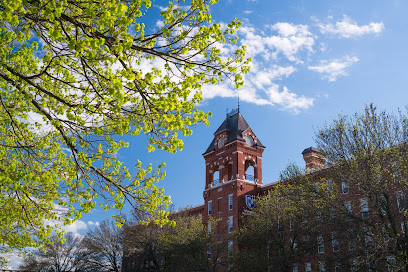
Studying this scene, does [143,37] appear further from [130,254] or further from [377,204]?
[130,254]

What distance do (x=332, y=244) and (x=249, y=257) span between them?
893 centimetres

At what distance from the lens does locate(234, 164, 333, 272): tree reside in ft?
109

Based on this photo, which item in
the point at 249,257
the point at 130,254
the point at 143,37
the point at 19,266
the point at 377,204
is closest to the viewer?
the point at 143,37

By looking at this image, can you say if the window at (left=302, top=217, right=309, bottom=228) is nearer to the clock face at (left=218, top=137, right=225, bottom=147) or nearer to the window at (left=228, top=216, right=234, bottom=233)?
the window at (left=228, top=216, right=234, bottom=233)

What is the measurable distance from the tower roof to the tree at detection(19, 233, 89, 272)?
26071 mm

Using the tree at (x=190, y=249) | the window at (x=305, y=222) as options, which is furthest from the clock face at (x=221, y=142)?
A: the window at (x=305, y=222)

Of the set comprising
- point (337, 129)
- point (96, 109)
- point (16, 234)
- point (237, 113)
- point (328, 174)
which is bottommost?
point (16, 234)

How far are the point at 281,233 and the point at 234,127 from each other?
23196mm

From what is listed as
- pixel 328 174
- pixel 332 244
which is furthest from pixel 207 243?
pixel 328 174

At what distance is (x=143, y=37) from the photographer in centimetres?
993

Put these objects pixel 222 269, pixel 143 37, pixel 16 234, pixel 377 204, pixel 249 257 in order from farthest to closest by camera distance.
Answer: pixel 222 269
pixel 249 257
pixel 377 204
pixel 16 234
pixel 143 37

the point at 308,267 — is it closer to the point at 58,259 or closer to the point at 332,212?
the point at 332,212

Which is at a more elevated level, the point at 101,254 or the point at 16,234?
the point at 101,254

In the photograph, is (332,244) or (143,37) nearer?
(143,37)
